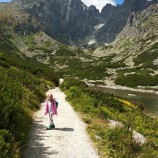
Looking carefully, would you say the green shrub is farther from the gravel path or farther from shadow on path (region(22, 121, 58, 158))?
the gravel path

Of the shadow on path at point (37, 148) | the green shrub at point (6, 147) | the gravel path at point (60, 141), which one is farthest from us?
the gravel path at point (60, 141)

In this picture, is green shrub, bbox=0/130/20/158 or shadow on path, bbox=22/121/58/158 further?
shadow on path, bbox=22/121/58/158

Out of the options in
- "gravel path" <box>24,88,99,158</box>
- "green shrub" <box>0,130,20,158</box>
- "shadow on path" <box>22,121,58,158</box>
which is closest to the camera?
"green shrub" <box>0,130,20,158</box>

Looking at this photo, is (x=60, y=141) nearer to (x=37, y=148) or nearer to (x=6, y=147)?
(x=37, y=148)

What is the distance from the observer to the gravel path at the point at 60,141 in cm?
1281

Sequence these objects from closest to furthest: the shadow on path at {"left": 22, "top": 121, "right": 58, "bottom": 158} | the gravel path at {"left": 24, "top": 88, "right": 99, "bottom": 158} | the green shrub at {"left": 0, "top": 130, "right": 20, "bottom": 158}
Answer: the green shrub at {"left": 0, "top": 130, "right": 20, "bottom": 158}, the shadow on path at {"left": 22, "top": 121, "right": 58, "bottom": 158}, the gravel path at {"left": 24, "top": 88, "right": 99, "bottom": 158}

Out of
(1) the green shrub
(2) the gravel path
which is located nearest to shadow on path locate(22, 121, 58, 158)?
(2) the gravel path

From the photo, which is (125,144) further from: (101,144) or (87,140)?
(87,140)

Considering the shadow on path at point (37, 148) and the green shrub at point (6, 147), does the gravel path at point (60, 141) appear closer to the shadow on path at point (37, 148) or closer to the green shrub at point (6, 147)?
the shadow on path at point (37, 148)

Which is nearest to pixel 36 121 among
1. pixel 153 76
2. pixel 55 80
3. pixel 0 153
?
pixel 0 153

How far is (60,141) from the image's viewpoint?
14836 millimetres

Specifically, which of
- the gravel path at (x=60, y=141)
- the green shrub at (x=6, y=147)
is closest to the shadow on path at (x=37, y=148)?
the gravel path at (x=60, y=141)

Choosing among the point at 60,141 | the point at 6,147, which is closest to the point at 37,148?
the point at 60,141

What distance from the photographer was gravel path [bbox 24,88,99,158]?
1281 centimetres
